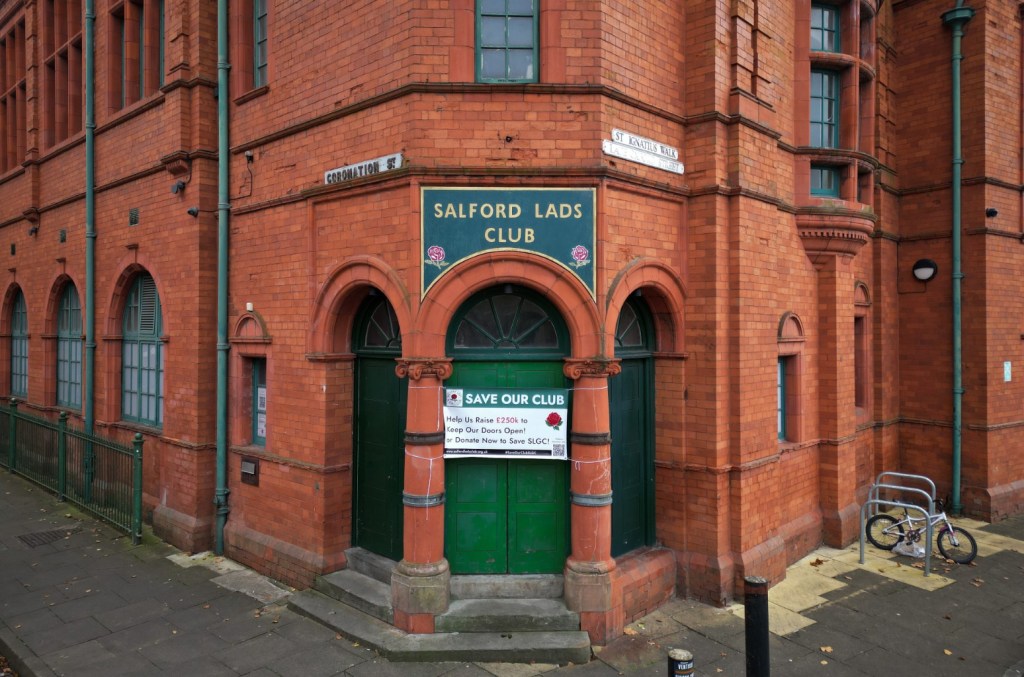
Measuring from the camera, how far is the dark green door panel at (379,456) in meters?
7.05

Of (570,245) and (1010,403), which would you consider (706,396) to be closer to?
(570,245)

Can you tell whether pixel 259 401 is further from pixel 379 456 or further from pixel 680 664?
pixel 680 664

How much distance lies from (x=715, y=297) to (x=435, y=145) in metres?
3.49

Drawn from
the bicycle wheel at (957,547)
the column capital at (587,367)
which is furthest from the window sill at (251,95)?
the bicycle wheel at (957,547)

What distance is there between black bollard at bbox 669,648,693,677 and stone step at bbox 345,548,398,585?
3795 mm

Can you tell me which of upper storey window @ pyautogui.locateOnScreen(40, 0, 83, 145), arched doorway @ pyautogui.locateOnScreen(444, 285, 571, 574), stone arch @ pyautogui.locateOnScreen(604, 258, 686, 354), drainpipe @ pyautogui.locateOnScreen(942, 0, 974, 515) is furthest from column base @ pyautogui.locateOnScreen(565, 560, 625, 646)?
upper storey window @ pyautogui.locateOnScreen(40, 0, 83, 145)

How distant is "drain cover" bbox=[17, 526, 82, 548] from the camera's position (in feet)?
29.4

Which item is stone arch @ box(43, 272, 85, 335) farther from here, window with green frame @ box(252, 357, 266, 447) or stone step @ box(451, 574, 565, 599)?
stone step @ box(451, 574, 565, 599)

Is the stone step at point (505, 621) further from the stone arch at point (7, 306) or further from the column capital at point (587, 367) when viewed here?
the stone arch at point (7, 306)

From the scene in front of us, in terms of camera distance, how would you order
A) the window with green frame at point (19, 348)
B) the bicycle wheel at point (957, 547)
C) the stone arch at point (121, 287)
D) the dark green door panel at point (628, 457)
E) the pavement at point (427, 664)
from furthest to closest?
1. the window with green frame at point (19, 348)
2. the stone arch at point (121, 287)
3. the bicycle wheel at point (957, 547)
4. the dark green door panel at point (628, 457)
5. the pavement at point (427, 664)

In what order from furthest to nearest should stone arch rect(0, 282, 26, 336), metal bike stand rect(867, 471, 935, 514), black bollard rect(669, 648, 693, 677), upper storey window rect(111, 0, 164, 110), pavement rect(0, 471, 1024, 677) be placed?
stone arch rect(0, 282, 26, 336) → upper storey window rect(111, 0, 164, 110) → metal bike stand rect(867, 471, 935, 514) → pavement rect(0, 471, 1024, 677) → black bollard rect(669, 648, 693, 677)

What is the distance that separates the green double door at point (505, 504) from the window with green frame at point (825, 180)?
5186 millimetres

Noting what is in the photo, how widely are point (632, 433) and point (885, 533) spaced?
4.36 metres

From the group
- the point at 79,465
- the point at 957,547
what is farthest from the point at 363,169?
the point at 957,547
